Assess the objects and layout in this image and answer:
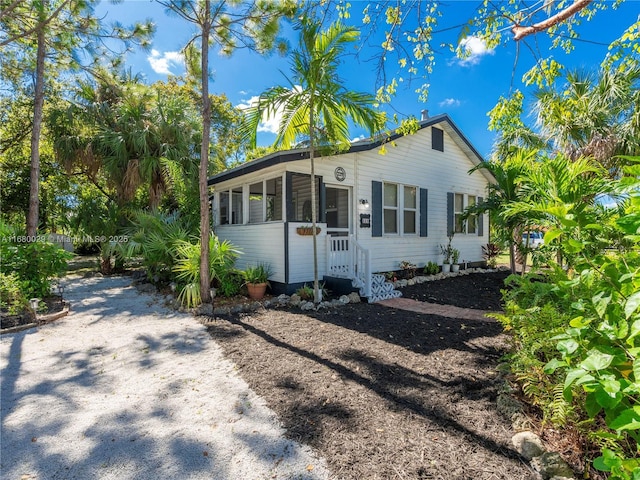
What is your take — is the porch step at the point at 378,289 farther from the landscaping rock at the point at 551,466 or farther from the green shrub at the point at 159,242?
the landscaping rock at the point at 551,466

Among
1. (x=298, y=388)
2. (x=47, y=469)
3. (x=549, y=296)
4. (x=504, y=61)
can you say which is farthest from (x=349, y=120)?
(x=47, y=469)

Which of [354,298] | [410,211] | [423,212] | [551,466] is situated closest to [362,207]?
[410,211]

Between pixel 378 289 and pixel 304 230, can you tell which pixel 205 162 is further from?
pixel 378 289

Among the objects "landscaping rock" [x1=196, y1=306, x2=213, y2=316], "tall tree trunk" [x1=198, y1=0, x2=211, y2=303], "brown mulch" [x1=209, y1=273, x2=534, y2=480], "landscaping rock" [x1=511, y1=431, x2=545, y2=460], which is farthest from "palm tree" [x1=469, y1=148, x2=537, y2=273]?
"landscaping rock" [x1=196, y1=306, x2=213, y2=316]

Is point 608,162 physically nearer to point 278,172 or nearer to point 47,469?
point 278,172

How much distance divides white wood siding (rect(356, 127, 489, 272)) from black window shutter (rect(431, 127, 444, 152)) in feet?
0.54

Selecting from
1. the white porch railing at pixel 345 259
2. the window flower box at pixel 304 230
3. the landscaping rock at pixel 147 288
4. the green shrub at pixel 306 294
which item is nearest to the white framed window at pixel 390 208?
the white porch railing at pixel 345 259

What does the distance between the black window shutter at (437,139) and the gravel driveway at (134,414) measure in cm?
908

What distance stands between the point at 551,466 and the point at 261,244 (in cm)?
676

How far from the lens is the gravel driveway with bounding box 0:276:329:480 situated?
6.93ft

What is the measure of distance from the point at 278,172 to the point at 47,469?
614 cm

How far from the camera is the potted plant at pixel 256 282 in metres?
6.95

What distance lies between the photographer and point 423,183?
1005cm

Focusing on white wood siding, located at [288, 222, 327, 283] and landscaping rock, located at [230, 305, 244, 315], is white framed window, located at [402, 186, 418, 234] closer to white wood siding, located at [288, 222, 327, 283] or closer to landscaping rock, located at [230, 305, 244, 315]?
white wood siding, located at [288, 222, 327, 283]
